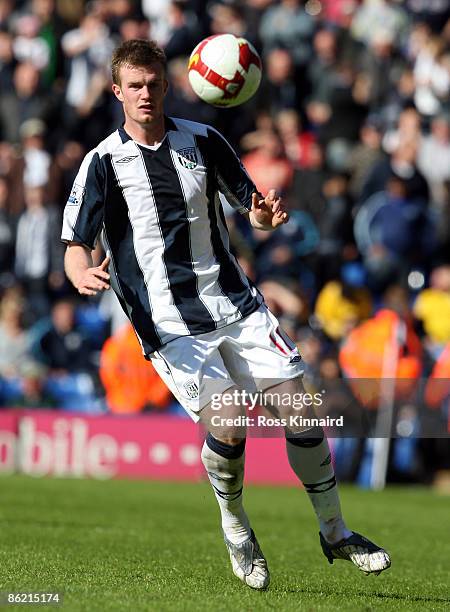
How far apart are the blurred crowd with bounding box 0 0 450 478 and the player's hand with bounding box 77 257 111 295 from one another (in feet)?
26.9

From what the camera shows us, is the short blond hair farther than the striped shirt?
No

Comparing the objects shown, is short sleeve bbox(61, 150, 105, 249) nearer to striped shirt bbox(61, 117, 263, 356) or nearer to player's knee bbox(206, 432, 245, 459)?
striped shirt bbox(61, 117, 263, 356)

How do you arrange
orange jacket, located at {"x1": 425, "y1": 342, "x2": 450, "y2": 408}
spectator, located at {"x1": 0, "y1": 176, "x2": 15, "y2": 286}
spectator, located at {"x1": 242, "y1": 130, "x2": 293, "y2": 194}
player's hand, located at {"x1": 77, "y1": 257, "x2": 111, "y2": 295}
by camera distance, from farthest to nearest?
spectator, located at {"x1": 0, "y1": 176, "x2": 15, "y2": 286} < spectator, located at {"x1": 242, "y1": 130, "x2": 293, "y2": 194} < orange jacket, located at {"x1": 425, "y1": 342, "x2": 450, "y2": 408} < player's hand, located at {"x1": 77, "y1": 257, "x2": 111, "y2": 295}

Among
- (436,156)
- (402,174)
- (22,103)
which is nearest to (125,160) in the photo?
(402,174)

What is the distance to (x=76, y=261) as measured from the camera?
20.5 feet

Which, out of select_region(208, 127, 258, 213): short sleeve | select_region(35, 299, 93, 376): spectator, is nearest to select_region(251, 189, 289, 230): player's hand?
select_region(208, 127, 258, 213): short sleeve

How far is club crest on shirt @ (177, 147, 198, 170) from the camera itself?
6.44 metres

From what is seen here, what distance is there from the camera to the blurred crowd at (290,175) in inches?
599

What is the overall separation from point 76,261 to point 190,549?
2.83 meters

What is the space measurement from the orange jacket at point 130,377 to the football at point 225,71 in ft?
28.2

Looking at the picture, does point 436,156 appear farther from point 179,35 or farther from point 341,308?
point 179,35

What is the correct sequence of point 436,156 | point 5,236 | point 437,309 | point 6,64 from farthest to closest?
point 6,64 → point 5,236 → point 436,156 → point 437,309

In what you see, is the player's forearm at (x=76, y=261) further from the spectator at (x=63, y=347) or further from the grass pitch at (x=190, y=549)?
the spectator at (x=63, y=347)

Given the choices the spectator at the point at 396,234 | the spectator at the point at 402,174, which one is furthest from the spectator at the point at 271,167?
the spectator at the point at 396,234
